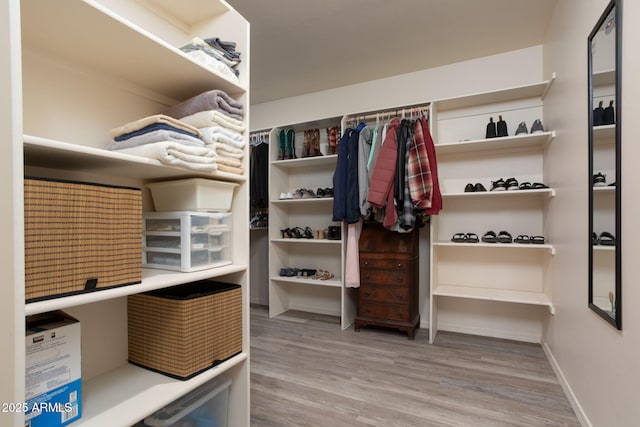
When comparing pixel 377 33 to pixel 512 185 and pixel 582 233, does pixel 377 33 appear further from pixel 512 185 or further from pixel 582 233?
pixel 582 233

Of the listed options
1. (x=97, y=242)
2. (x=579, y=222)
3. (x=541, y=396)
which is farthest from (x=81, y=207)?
(x=541, y=396)

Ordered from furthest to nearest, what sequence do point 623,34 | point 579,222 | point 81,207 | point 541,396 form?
point 541,396, point 579,222, point 623,34, point 81,207

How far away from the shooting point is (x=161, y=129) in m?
1.06

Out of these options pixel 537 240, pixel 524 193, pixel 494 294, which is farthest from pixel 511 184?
pixel 494 294

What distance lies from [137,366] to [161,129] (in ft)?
3.06

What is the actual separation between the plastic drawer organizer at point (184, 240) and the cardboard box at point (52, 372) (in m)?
0.37

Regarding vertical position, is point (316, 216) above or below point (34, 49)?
below

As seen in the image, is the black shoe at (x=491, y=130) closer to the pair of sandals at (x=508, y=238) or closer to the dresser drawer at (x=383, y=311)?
the pair of sandals at (x=508, y=238)

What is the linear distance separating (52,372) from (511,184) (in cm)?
285

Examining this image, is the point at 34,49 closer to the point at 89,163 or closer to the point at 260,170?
the point at 89,163

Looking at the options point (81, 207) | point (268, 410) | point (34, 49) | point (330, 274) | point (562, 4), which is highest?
point (562, 4)

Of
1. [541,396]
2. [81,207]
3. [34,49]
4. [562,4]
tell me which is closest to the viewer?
[81,207]

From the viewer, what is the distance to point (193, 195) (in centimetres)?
124

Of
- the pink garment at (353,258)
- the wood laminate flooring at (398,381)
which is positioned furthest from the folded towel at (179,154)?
the pink garment at (353,258)
